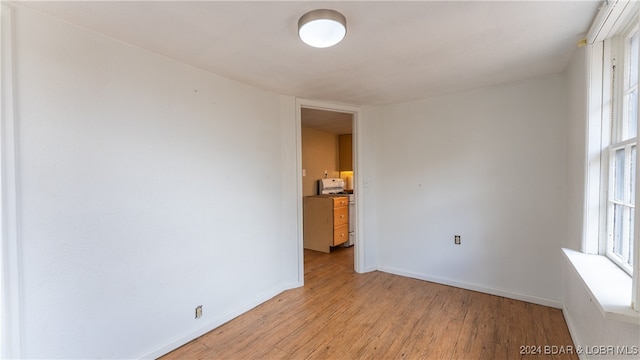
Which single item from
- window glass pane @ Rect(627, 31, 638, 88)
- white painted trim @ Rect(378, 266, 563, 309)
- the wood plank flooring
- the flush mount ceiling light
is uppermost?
the flush mount ceiling light

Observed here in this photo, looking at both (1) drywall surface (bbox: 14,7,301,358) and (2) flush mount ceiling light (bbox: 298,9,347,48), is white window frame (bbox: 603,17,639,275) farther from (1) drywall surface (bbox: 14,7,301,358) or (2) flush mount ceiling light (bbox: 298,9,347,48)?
(1) drywall surface (bbox: 14,7,301,358)

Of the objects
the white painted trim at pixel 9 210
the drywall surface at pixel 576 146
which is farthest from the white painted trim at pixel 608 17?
the white painted trim at pixel 9 210

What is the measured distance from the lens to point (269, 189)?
289 cm

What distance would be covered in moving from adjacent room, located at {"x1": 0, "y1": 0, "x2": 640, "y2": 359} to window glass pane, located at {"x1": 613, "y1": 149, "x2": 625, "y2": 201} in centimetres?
1

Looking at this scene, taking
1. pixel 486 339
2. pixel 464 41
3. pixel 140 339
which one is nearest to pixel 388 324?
pixel 486 339

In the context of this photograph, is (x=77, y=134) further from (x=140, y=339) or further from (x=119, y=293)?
(x=140, y=339)

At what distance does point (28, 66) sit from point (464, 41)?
2.53 m

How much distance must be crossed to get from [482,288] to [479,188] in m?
1.07

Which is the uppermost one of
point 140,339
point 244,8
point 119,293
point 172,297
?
point 244,8

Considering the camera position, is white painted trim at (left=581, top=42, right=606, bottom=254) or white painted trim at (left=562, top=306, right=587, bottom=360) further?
white painted trim at (left=562, top=306, right=587, bottom=360)

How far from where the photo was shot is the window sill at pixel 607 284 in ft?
3.60

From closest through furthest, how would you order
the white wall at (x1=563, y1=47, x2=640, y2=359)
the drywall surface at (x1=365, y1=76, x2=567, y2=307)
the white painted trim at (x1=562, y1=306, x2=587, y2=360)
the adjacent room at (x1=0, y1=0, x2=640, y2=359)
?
the adjacent room at (x1=0, y1=0, x2=640, y2=359), the white wall at (x1=563, y1=47, x2=640, y2=359), the white painted trim at (x1=562, y1=306, x2=587, y2=360), the drywall surface at (x1=365, y1=76, x2=567, y2=307)

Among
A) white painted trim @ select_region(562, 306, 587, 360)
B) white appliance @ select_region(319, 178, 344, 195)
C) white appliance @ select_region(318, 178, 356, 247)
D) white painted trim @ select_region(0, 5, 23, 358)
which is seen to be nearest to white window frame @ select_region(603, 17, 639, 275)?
white painted trim @ select_region(562, 306, 587, 360)

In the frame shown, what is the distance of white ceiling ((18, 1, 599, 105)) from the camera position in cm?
142
